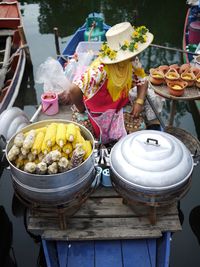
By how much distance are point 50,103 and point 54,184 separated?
105 inches

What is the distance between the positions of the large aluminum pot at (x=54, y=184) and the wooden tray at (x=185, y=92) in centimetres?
200

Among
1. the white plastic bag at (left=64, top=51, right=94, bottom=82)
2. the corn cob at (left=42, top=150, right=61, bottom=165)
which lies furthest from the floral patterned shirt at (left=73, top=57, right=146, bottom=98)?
the white plastic bag at (left=64, top=51, right=94, bottom=82)

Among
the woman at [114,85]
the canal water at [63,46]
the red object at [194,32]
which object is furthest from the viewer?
the red object at [194,32]


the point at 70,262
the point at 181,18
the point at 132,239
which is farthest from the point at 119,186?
the point at 181,18

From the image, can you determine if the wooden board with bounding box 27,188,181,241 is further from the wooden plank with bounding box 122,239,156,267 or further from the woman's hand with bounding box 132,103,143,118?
the woman's hand with bounding box 132,103,143,118

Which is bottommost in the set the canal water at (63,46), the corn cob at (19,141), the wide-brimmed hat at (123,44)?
the canal water at (63,46)

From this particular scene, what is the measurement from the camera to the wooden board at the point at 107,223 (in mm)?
3006

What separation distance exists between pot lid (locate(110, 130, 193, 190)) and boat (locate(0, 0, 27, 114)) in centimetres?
365

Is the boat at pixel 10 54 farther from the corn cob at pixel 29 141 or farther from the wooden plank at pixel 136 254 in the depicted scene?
the wooden plank at pixel 136 254

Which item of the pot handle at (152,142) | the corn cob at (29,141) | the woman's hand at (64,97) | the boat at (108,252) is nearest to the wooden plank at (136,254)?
the boat at (108,252)

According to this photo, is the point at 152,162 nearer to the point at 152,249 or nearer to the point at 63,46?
the point at 152,249

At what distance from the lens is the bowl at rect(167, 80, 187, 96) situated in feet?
13.9

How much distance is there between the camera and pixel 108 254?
3.34 meters

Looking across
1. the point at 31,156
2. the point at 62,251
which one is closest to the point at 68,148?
the point at 31,156
